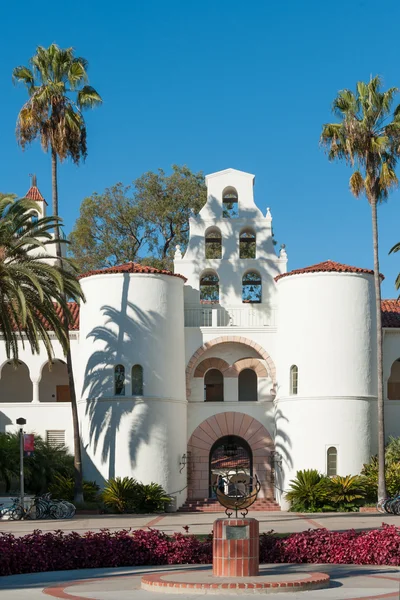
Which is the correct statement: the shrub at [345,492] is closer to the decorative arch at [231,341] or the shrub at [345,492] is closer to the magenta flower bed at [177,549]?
the decorative arch at [231,341]

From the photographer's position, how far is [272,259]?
42.5 m

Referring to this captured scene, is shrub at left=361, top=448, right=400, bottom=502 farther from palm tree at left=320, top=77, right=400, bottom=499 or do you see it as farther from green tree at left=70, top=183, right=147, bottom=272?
green tree at left=70, top=183, right=147, bottom=272

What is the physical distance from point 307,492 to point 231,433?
5.10 m

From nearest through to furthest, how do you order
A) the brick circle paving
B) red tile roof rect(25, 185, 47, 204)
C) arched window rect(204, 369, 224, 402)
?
1. the brick circle paving
2. arched window rect(204, 369, 224, 402)
3. red tile roof rect(25, 185, 47, 204)

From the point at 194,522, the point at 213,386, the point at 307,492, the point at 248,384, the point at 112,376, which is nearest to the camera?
the point at 194,522

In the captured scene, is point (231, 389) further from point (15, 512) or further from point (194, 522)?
point (15, 512)

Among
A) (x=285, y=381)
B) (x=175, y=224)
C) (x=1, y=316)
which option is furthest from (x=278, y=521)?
(x=175, y=224)

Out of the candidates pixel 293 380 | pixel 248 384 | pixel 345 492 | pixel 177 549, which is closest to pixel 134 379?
pixel 248 384

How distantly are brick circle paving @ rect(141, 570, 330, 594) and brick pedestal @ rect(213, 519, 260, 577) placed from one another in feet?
0.84

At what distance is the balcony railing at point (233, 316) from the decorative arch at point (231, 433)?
379 cm

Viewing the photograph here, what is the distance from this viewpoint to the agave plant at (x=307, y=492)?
A: 122ft

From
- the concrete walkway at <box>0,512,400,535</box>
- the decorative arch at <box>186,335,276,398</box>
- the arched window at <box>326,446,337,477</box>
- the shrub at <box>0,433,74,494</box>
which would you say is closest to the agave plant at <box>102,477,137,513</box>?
the concrete walkway at <box>0,512,400,535</box>

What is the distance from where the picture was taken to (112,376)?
39.3 m

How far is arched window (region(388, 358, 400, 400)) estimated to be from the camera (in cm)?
4369
